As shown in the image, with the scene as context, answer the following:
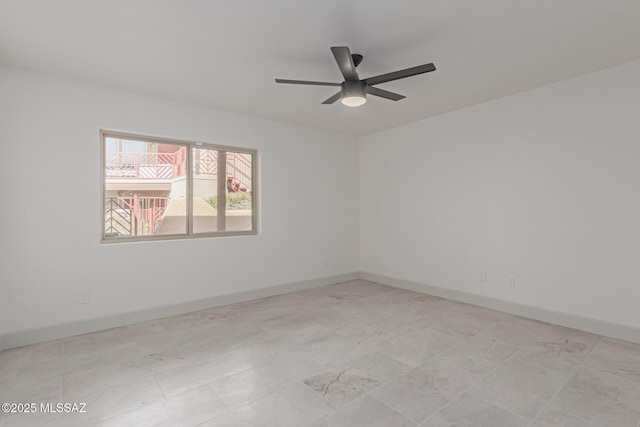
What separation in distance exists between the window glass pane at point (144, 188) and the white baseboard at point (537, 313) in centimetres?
350

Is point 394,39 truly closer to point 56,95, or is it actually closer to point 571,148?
point 571,148

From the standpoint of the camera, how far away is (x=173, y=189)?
4047 mm

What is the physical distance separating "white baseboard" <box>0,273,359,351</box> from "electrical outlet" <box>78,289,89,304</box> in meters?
0.19

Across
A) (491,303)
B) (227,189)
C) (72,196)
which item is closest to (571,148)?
(491,303)

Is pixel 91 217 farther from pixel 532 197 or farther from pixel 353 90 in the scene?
pixel 532 197

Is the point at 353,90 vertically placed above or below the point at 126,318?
above

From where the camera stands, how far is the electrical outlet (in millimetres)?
3334

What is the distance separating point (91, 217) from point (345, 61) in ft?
9.85

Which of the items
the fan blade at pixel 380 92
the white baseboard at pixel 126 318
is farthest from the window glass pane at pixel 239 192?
the fan blade at pixel 380 92

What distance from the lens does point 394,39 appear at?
258 cm

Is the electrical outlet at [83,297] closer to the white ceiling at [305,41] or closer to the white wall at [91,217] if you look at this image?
the white wall at [91,217]

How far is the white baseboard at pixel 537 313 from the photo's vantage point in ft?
10.2

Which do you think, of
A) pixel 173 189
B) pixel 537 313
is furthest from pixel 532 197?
pixel 173 189

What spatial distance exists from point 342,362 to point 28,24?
348 centimetres
